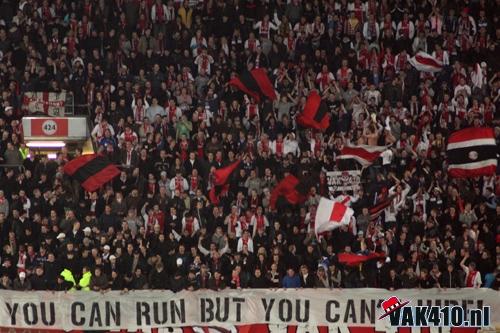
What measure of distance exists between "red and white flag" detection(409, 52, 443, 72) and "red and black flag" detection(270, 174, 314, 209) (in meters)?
6.13

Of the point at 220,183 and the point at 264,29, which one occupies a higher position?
Answer: the point at 264,29

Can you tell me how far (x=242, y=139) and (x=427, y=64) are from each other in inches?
223

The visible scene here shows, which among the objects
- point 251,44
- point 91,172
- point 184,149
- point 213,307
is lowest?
point 213,307

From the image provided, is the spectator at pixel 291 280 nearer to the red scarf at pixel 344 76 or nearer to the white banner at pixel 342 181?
the white banner at pixel 342 181

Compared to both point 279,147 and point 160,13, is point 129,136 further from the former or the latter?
point 160,13

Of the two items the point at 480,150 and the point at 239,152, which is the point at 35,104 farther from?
the point at 480,150

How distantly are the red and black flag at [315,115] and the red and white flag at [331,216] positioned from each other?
10.9ft

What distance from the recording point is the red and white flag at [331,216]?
2916 cm

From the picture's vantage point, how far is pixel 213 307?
26.1 m

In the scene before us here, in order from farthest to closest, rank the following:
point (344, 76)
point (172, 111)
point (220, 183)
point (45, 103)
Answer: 1. point (344, 76)
2. point (45, 103)
3. point (172, 111)
4. point (220, 183)

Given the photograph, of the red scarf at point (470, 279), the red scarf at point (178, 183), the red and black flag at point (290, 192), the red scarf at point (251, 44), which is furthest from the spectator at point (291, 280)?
the red scarf at point (251, 44)

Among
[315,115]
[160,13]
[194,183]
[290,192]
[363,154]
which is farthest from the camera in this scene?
[160,13]

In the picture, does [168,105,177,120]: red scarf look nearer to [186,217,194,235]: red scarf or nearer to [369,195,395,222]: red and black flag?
[186,217,194,235]: red scarf

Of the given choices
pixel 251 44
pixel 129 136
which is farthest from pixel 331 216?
pixel 251 44
